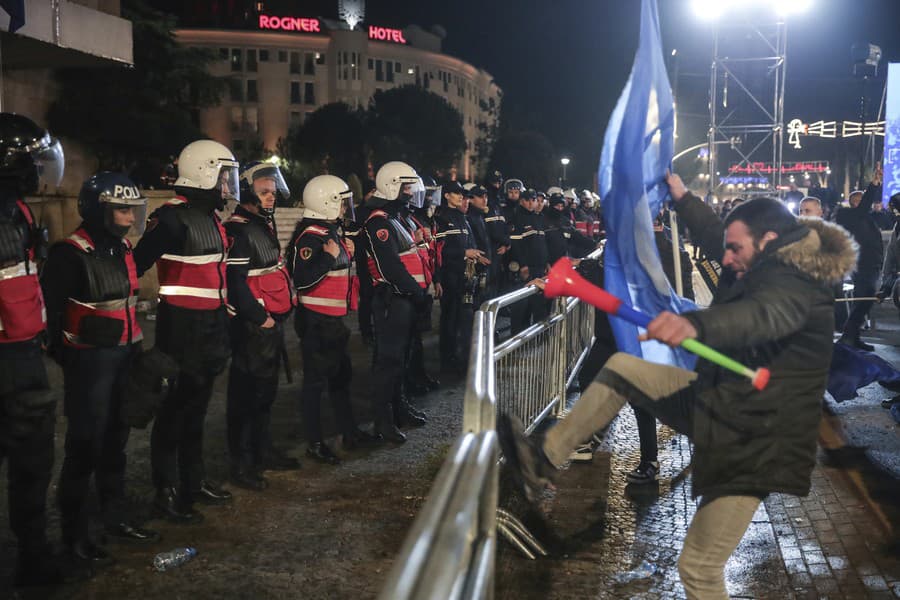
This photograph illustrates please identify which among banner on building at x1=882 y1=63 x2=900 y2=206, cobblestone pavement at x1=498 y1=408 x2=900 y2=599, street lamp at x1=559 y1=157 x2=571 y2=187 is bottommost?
cobblestone pavement at x1=498 y1=408 x2=900 y2=599

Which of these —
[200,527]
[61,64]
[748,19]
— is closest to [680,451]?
[200,527]

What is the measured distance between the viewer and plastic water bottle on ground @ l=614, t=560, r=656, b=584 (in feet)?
14.7

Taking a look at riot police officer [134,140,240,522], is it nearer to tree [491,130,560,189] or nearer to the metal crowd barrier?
the metal crowd barrier

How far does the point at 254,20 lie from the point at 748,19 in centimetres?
9346

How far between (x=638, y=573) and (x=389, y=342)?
320 centimetres

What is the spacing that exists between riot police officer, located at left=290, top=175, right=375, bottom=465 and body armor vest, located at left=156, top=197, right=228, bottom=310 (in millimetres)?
1121

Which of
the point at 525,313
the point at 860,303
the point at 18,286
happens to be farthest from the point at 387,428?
the point at 860,303

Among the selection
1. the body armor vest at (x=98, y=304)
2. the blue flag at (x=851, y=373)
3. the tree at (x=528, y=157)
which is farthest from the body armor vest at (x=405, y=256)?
the tree at (x=528, y=157)

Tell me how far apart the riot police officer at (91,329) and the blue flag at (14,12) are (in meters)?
8.64

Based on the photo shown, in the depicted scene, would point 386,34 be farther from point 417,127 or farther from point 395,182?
point 395,182

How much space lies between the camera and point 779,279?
3.13 metres

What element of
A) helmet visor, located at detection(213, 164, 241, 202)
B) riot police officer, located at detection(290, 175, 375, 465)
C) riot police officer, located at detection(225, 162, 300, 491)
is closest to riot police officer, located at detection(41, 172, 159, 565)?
helmet visor, located at detection(213, 164, 241, 202)

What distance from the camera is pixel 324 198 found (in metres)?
6.51

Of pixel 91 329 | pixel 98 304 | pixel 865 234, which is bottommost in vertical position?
pixel 91 329
